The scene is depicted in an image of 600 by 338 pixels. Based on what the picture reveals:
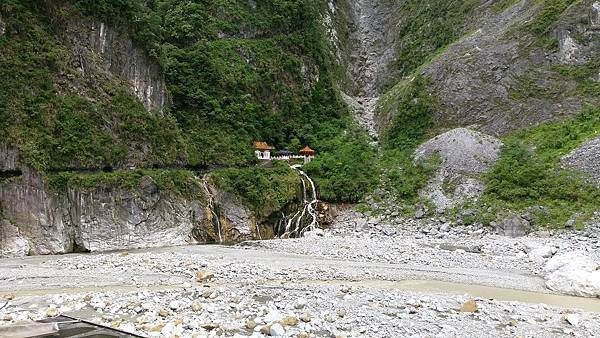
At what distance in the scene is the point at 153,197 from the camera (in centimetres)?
3064

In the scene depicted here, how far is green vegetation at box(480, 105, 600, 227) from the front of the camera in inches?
1179

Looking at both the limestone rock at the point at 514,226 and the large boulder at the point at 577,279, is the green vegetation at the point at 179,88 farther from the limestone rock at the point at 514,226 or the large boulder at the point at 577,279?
the large boulder at the point at 577,279

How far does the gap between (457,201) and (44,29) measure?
30.6m

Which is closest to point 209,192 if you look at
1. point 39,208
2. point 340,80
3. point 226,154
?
point 226,154

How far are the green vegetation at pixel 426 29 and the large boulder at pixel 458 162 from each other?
57.0ft

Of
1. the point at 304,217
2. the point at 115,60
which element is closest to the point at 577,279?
the point at 304,217

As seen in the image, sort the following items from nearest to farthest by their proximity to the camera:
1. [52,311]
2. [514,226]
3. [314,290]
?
[52,311]
[314,290]
[514,226]

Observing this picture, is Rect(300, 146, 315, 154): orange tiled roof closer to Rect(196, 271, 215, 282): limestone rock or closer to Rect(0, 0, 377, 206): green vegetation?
Rect(0, 0, 377, 206): green vegetation

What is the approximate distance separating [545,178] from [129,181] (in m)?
27.1

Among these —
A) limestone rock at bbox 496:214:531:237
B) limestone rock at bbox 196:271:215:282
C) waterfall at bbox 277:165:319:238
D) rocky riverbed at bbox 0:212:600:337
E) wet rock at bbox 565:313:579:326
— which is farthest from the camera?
waterfall at bbox 277:165:319:238

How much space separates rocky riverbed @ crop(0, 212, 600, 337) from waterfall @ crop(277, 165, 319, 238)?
586 centimetres

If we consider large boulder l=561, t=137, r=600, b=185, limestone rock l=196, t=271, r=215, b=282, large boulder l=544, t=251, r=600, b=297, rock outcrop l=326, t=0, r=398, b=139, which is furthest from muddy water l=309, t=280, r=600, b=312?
rock outcrop l=326, t=0, r=398, b=139

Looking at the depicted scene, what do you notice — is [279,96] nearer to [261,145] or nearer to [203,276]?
[261,145]

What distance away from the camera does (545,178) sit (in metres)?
32.5
